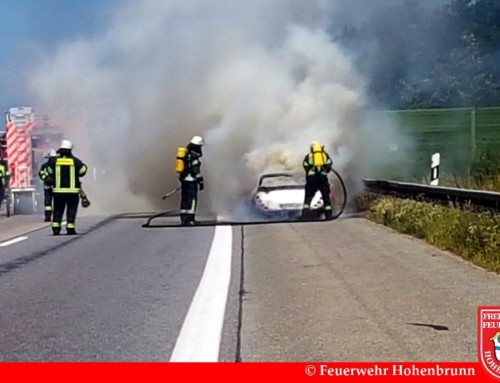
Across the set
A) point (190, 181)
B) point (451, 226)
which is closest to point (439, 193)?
point (451, 226)

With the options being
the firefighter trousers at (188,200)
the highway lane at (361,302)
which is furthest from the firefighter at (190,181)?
the highway lane at (361,302)

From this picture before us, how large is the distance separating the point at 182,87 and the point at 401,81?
7.29 meters

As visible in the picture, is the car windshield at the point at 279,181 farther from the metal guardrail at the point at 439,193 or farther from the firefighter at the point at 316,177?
the metal guardrail at the point at 439,193

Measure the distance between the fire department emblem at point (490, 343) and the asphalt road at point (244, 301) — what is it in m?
0.43

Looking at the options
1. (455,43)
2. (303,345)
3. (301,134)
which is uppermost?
(455,43)

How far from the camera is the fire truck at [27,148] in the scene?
95.6ft

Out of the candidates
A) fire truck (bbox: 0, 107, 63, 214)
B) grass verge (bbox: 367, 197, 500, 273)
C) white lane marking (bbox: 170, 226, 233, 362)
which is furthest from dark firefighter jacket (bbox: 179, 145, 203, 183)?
fire truck (bbox: 0, 107, 63, 214)

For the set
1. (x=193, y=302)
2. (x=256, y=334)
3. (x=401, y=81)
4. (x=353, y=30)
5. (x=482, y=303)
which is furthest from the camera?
(x=401, y=81)

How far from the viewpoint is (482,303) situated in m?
8.63

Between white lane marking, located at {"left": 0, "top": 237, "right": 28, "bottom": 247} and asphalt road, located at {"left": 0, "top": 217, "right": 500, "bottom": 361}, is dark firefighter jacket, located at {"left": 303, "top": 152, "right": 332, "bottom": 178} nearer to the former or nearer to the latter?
asphalt road, located at {"left": 0, "top": 217, "right": 500, "bottom": 361}

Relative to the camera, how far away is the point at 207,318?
843 centimetres

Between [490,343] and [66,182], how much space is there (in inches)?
535

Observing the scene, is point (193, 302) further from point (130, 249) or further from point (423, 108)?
point (423, 108)
